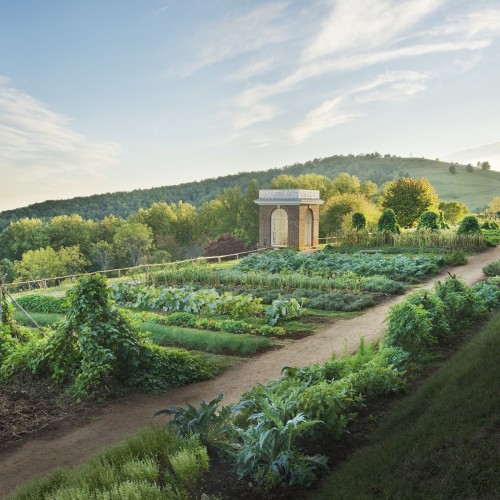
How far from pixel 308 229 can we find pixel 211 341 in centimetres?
2297

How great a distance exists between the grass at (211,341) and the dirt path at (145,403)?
385mm

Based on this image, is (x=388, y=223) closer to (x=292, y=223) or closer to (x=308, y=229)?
(x=292, y=223)

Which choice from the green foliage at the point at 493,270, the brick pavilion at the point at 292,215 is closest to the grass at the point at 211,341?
the green foliage at the point at 493,270

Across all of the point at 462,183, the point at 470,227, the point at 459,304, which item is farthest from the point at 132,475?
the point at 462,183

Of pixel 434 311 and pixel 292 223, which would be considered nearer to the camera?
pixel 434 311

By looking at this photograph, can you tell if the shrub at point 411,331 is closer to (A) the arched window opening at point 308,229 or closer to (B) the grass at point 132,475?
(B) the grass at point 132,475

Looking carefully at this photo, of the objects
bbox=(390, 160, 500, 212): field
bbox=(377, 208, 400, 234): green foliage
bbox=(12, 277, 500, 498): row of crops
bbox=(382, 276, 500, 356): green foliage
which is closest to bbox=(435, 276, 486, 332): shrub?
bbox=(382, 276, 500, 356): green foliage

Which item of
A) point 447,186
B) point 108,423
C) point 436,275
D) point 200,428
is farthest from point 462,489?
point 447,186

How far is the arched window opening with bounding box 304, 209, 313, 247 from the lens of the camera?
31145 mm

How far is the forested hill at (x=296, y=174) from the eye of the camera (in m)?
61.9

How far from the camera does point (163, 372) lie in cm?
759

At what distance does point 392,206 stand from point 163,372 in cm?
3357

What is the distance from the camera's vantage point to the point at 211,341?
30.9ft

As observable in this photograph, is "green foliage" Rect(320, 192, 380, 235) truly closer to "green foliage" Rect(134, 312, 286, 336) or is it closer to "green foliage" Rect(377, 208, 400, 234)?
"green foliage" Rect(377, 208, 400, 234)
